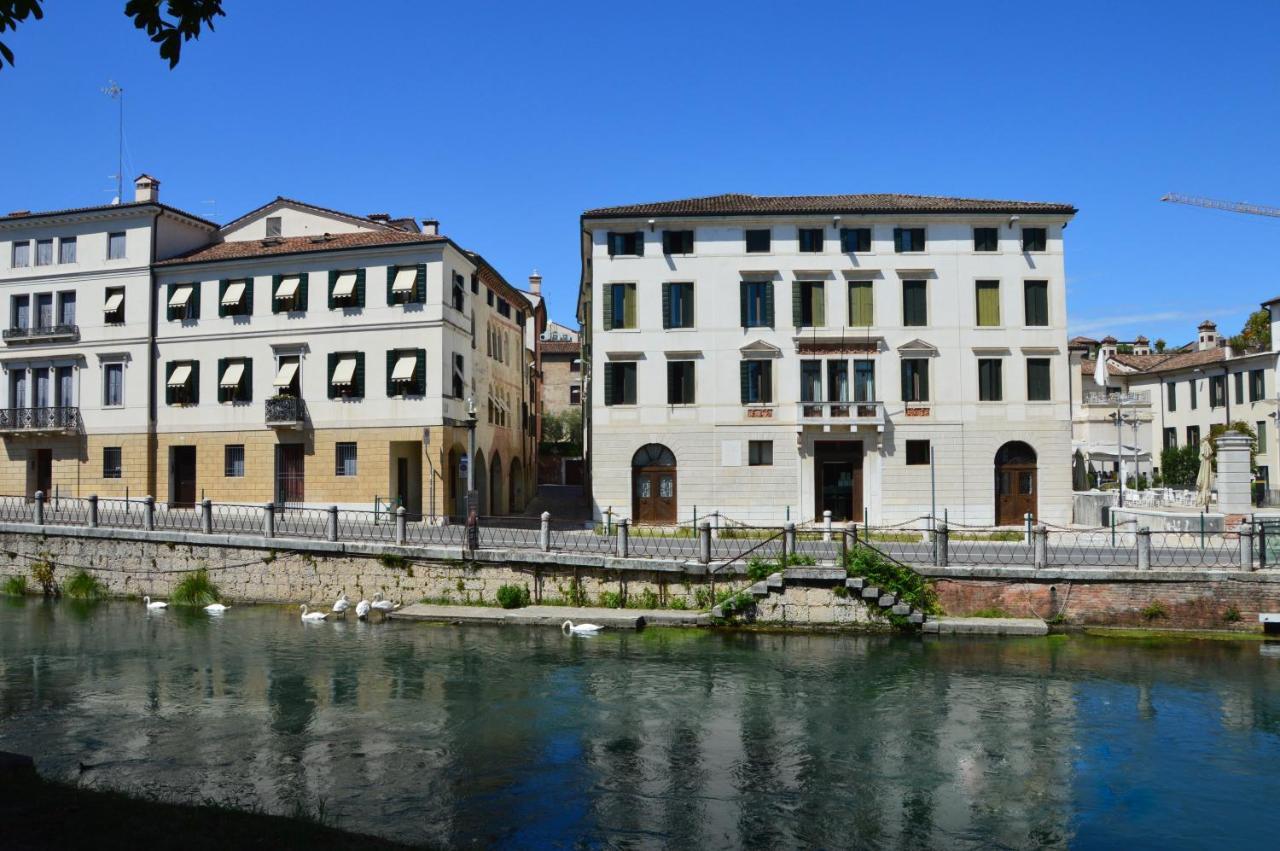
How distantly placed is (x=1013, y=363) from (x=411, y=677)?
2471cm

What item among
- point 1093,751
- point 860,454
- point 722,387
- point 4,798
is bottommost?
point 1093,751

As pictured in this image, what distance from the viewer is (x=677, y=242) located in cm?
3575

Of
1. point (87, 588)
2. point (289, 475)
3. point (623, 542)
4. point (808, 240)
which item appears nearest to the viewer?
point (623, 542)

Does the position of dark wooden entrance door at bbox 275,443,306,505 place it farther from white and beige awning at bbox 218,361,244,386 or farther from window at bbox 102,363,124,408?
window at bbox 102,363,124,408

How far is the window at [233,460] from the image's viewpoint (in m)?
37.2

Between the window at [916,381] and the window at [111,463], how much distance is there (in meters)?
30.0

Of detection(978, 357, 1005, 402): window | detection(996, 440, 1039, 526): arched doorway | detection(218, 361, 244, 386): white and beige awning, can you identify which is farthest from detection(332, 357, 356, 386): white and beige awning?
detection(996, 440, 1039, 526): arched doorway

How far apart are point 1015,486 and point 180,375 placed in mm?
31287

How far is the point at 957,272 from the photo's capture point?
35375 millimetres

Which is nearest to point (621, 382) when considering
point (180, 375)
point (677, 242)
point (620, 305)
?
point (620, 305)

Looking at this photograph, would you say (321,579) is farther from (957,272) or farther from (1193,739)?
(957,272)

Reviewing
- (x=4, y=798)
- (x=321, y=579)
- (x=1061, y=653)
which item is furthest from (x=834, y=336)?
(x=4, y=798)

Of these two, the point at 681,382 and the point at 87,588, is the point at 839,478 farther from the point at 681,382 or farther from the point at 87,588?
the point at 87,588

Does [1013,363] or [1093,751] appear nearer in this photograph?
[1093,751]
